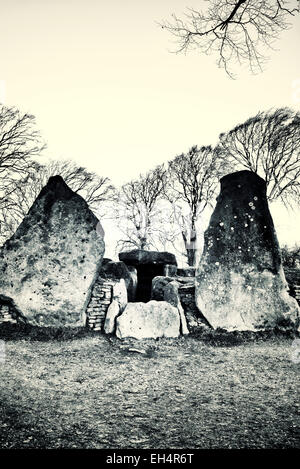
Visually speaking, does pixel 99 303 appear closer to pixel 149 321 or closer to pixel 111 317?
pixel 111 317

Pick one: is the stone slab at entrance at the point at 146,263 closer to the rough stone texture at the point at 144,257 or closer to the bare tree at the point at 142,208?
the rough stone texture at the point at 144,257

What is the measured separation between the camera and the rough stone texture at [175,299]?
5.41 meters

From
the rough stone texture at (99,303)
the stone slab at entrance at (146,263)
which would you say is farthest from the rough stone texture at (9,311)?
the stone slab at entrance at (146,263)

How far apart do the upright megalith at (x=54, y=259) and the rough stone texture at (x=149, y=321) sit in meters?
0.93

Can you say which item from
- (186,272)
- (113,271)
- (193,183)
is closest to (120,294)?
(113,271)

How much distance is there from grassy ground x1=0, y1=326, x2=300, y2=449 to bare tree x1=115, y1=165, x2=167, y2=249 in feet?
47.9

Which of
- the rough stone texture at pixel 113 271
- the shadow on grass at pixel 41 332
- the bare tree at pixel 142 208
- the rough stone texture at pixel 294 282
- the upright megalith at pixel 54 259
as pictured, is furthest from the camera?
the bare tree at pixel 142 208

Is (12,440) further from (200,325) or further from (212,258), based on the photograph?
(212,258)

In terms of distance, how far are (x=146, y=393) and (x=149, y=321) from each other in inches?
81.5

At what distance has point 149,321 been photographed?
5203 millimetres
